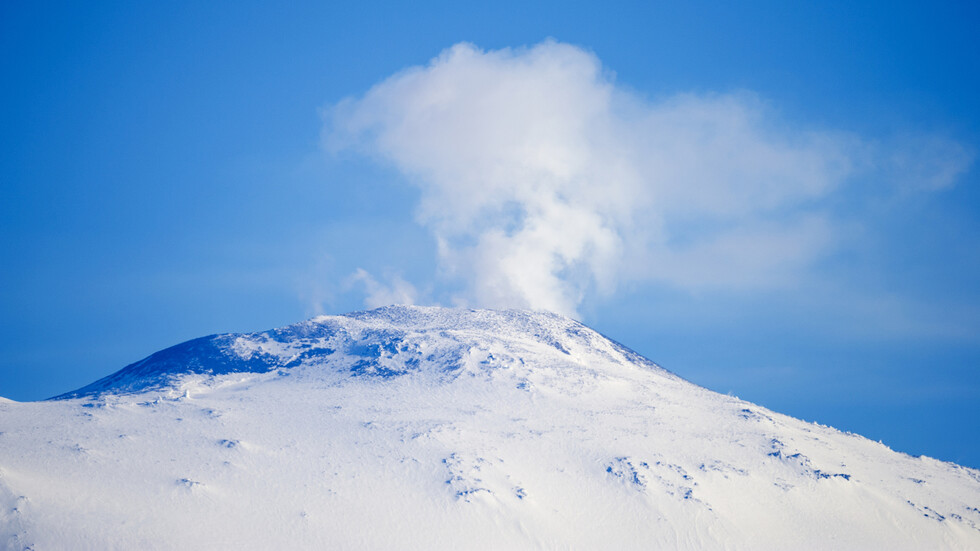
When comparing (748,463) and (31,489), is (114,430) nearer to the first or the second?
(31,489)

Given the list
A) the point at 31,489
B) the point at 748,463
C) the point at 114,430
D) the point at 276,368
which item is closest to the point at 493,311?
the point at 276,368

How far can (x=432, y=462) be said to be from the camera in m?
118

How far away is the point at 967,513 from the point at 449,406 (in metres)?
73.9

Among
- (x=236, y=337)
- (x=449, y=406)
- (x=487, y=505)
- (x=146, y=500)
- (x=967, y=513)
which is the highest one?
(x=236, y=337)

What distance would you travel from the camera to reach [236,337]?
161625mm

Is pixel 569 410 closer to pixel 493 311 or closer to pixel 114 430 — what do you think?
pixel 493 311

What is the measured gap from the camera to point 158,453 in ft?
378

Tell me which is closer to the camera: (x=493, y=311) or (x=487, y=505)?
(x=487, y=505)

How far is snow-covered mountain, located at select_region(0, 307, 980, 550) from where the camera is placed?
10325cm

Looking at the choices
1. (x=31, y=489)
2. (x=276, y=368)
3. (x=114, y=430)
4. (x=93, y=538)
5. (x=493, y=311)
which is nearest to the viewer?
(x=93, y=538)

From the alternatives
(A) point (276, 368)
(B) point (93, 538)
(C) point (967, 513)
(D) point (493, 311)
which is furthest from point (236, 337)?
(C) point (967, 513)

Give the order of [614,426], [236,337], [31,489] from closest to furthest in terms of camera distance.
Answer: [31,489] → [614,426] → [236,337]

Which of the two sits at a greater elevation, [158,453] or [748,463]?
[748,463]

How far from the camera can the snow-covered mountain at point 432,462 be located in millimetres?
103250
